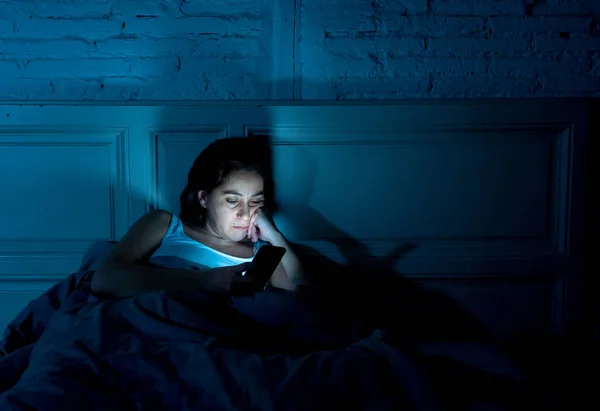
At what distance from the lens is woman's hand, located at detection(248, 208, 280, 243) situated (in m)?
1.49

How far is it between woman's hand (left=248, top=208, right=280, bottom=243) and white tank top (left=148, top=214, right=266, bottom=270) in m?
0.11

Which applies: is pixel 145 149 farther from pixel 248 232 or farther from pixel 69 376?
pixel 69 376

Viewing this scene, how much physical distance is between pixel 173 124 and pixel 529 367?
1.60m

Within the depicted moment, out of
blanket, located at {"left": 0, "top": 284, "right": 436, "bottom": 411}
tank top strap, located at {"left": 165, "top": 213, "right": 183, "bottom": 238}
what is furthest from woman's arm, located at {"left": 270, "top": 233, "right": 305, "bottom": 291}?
blanket, located at {"left": 0, "top": 284, "right": 436, "bottom": 411}

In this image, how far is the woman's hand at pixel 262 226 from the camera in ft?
4.89

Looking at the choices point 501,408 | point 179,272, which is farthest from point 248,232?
point 501,408

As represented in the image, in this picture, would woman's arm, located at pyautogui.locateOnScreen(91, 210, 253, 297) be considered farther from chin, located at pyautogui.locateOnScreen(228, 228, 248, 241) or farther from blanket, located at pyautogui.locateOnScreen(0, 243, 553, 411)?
chin, located at pyautogui.locateOnScreen(228, 228, 248, 241)

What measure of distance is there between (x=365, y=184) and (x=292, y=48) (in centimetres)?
59

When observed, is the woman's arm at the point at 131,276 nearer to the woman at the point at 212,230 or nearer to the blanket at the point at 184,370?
the woman at the point at 212,230

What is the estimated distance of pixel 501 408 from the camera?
0.81m

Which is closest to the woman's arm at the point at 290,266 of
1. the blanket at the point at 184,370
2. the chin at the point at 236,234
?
the chin at the point at 236,234

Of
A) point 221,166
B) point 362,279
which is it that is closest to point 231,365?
point 221,166

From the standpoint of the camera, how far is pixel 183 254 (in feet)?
4.61

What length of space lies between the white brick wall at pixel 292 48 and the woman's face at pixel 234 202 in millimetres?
396
